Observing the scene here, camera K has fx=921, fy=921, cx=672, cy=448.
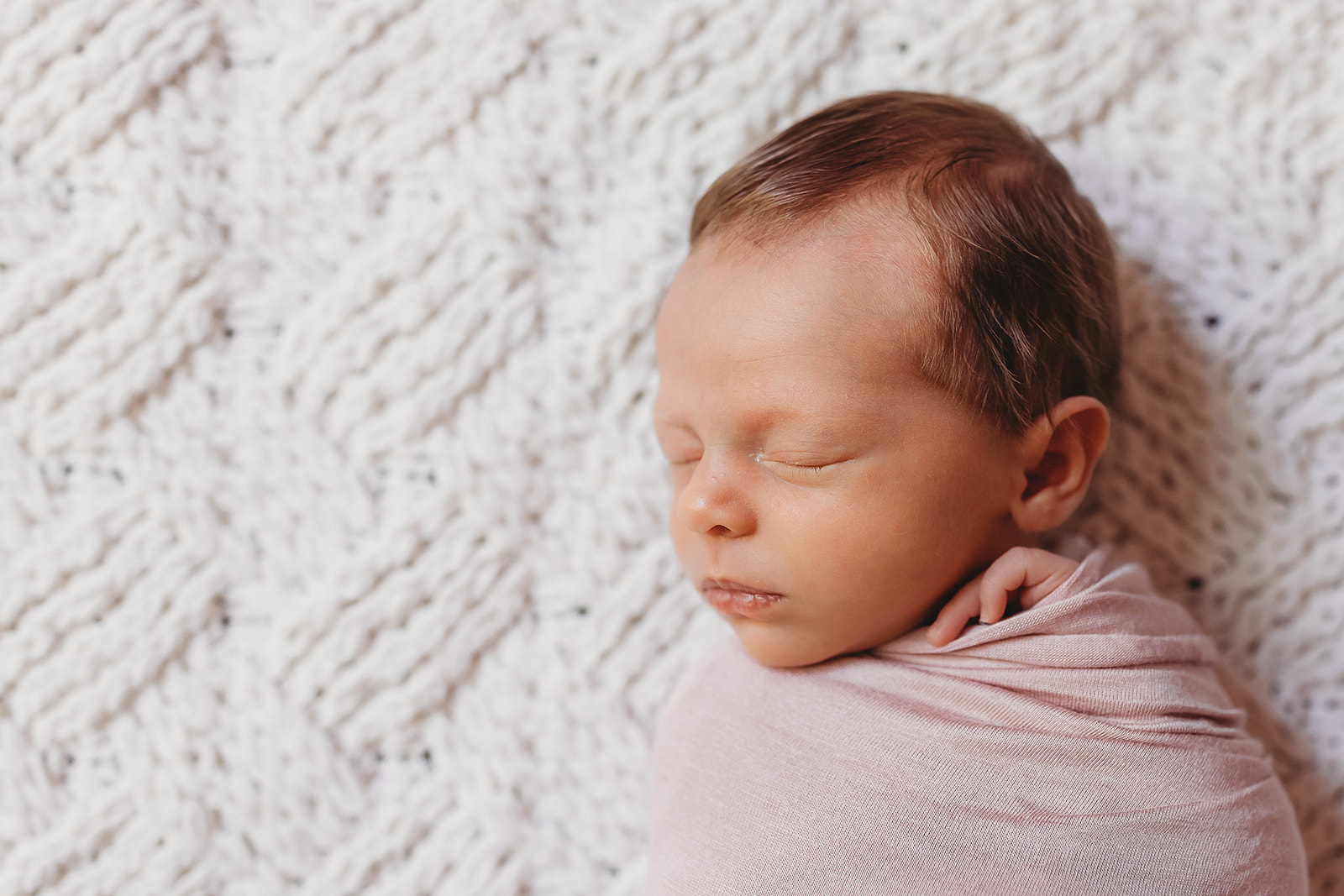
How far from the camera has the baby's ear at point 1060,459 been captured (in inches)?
26.9

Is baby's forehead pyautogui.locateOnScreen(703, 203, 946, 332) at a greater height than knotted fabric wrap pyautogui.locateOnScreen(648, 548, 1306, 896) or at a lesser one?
greater

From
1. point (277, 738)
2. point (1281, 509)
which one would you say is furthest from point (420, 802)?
point (1281, 509)

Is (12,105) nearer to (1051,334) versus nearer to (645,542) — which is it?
(645,542)

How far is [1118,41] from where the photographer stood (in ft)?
2.76

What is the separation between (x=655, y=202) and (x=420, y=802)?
1.94ft

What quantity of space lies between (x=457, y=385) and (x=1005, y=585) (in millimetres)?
497

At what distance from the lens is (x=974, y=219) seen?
65 cm

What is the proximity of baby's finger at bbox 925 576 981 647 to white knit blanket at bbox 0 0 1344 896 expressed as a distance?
234mm

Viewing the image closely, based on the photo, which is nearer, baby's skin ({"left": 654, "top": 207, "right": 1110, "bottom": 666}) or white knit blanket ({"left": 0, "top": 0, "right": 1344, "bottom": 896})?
baby's skin ({"left": 654, "top": 207, "right": 1110, "bottom": 666})

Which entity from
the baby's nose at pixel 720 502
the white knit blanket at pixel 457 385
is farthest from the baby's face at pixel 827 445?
the white knit blanket at pixel 457 385

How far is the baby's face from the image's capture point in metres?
0.63

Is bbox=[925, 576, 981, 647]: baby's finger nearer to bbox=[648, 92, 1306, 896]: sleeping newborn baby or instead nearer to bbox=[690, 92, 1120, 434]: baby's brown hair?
bbox=[648, 92, 1306, 896]: sleeping newborn baby

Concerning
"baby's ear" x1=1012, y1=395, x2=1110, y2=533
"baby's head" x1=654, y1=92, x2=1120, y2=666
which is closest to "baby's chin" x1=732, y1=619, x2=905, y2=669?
"baby's head" x1=654, y1=92, x2=1120, y2=666

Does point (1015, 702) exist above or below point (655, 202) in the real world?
below
